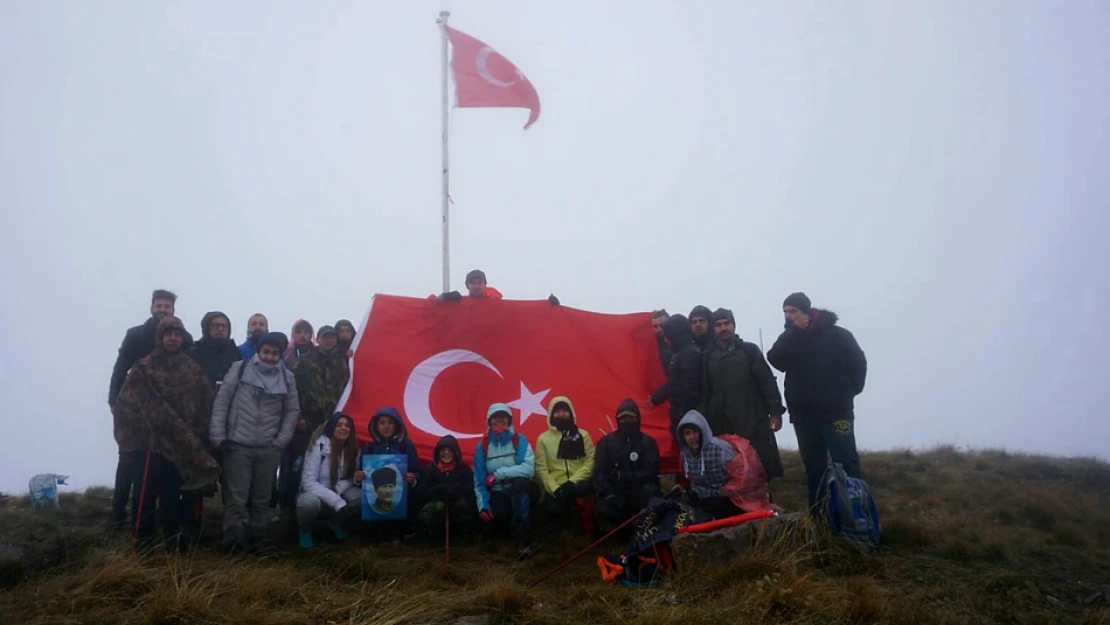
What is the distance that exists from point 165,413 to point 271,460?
39.7 inches

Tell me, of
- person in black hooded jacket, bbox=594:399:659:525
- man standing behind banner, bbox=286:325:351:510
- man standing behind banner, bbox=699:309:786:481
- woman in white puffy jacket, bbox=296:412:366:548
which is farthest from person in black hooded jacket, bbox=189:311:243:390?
man standing behind banner, bbox=699:309:786:481

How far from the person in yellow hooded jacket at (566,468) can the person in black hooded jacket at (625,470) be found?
120mm

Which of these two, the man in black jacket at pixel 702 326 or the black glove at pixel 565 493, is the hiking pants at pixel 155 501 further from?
the man in black jacket at pixel 702 326

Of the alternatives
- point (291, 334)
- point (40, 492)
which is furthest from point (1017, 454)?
point (40, 492)

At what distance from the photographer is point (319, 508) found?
7.51 m

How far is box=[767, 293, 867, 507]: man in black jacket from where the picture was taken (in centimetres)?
702

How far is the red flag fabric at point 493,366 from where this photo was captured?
8.94 m

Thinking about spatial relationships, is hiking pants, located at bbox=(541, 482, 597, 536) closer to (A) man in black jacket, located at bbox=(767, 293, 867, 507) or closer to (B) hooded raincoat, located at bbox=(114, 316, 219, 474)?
(A) man in black jacket, located at bbox=(767, 293, 867, 507)

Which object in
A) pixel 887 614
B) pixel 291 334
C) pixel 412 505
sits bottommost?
pixel 887 614

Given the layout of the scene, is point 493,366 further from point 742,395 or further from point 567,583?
point 567,583

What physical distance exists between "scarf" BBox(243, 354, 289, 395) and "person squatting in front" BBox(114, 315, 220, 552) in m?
0.42

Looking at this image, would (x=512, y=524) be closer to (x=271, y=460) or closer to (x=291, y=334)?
(x=271, y=460)

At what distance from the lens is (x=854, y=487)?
6.66m

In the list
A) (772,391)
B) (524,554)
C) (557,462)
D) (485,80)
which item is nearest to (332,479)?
(524,554)
